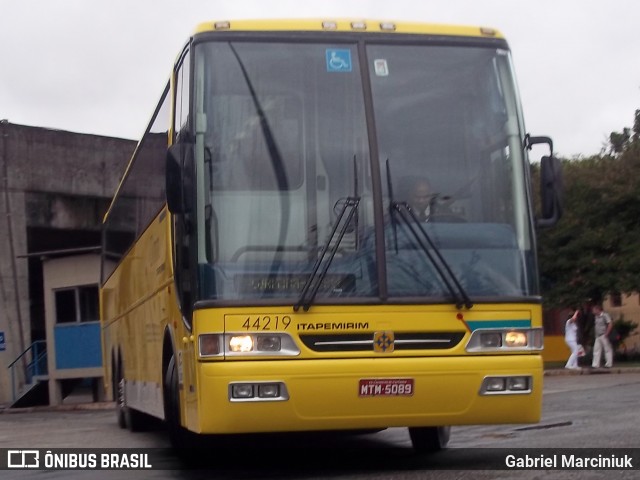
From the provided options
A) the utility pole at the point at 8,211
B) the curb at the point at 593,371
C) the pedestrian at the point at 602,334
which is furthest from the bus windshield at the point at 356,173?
the utility pole at the point at 8,211

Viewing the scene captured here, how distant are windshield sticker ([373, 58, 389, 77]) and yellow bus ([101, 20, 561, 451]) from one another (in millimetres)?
18

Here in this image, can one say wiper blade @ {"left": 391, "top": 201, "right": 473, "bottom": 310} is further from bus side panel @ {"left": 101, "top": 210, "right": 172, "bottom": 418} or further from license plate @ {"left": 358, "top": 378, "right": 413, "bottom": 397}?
bus side panel @ {"left": 101, "top": 210, "right": 172, "bottom": 418}

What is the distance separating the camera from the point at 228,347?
8922 millimetres

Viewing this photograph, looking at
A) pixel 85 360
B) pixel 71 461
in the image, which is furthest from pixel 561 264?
pixel 71 461

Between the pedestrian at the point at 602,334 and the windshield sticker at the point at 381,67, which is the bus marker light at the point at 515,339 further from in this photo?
the pedestrian at the point at 602,334

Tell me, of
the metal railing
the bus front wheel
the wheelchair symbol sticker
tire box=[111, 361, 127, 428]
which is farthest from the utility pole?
the wheelchair symbol sticker

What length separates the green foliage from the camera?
3825cm

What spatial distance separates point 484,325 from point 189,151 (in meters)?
2.54

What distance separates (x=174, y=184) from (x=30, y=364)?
29.8 meters

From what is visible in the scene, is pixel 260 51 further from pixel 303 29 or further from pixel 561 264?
pixel 561 264

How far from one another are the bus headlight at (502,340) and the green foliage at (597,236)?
28.8 m

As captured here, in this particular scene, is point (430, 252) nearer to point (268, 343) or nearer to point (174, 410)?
point (268, 343)

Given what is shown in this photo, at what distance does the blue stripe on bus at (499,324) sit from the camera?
30.2ft

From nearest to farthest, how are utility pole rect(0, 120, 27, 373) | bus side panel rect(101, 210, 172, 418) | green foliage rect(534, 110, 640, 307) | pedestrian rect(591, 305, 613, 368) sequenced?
bus side panel rect(101, 210, 172, 418) < pedestrian rect(591, 305, 613, 368) < utility pole rect(0, 120, 27, 373) < green foliage rect(534, 110, 640, 307)
